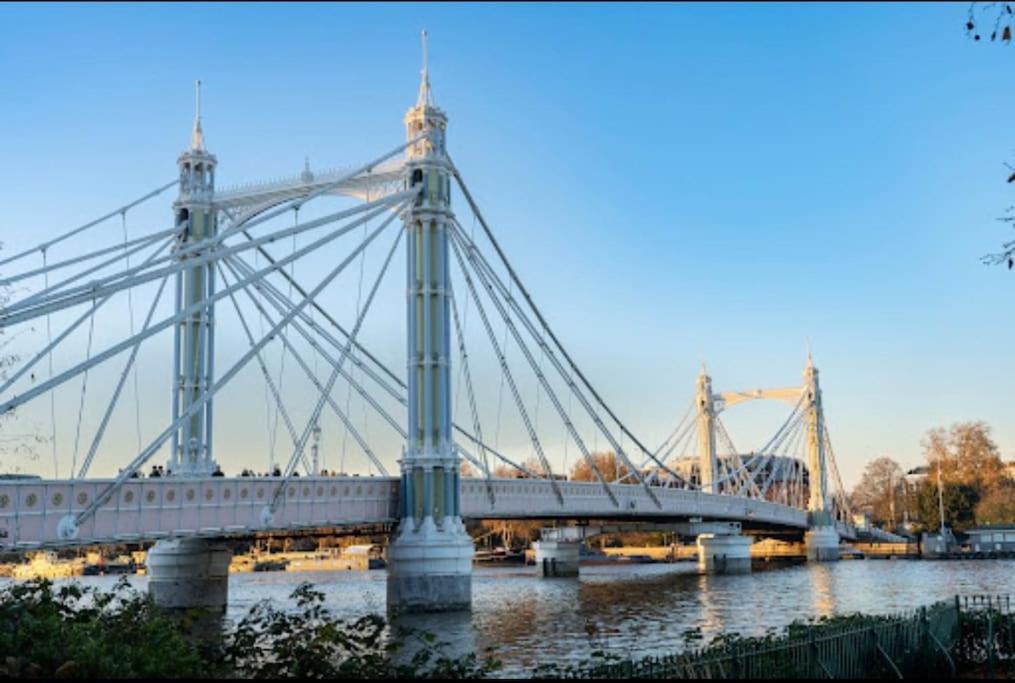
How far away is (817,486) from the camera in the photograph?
99.0 meters

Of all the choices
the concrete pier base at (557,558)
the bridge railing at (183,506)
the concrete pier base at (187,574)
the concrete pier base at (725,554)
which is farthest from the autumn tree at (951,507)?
the concrete pier base at (187,574)

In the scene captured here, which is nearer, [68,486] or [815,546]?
[68,486]

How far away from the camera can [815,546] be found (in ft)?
315

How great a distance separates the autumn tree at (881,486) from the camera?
142 metres

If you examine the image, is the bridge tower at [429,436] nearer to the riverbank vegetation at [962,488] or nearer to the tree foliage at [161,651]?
the tree foliage at [161,651]

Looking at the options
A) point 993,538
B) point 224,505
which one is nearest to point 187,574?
point 224,505

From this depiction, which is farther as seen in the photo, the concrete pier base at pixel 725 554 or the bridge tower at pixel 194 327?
the concrete pier base at pixel 725 554

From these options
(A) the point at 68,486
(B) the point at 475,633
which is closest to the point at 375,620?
(A) the point at 68,486

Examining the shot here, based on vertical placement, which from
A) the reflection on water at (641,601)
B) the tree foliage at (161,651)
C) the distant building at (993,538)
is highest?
the tree foliage at (161,651)

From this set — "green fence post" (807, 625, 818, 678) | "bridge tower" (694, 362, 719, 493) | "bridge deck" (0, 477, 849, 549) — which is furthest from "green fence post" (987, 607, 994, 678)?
"bridge tower" (694, 362, 719, 493)

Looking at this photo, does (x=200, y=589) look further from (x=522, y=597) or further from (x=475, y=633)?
(x=522, y=597)

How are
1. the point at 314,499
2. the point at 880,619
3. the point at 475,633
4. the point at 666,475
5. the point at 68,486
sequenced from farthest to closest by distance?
the point at 666,475
the point at 314,499
the point at 475,633
the point at 68,486
the point at 880,619

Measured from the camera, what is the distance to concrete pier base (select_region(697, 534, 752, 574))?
262 ft

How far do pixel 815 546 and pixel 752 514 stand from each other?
16.7 metres
